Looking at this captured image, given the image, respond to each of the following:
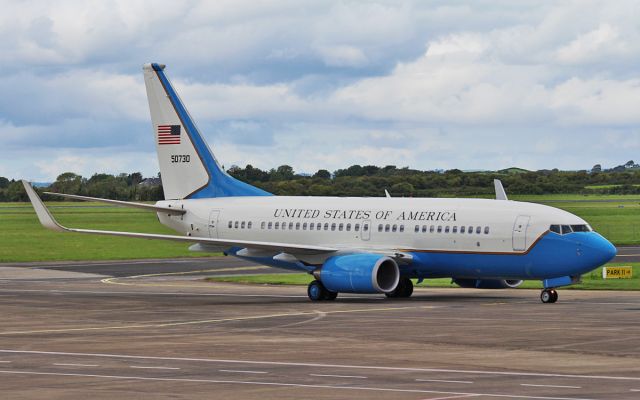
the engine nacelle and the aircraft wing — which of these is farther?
the engine nacelle

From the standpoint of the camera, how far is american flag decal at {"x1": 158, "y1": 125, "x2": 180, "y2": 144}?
58125 mm

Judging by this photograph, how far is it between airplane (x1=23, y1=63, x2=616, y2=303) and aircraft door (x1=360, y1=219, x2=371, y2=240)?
0.04 m

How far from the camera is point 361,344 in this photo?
32.2m

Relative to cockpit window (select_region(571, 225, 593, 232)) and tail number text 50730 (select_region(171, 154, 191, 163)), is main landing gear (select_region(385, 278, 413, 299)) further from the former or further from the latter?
tail number text 50730 (select_region(171, 154, 191, 163))

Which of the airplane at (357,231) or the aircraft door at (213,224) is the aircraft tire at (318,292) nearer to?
the airplane at (357,231)

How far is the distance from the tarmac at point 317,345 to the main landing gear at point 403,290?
0.79 metres

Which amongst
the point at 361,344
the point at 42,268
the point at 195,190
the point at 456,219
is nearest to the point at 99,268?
the point at 42,268

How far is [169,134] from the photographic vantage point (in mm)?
58344

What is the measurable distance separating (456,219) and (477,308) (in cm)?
493

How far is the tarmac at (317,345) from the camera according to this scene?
2389 centimetres

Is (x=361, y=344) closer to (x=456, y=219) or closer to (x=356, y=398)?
(x=356, y=398)

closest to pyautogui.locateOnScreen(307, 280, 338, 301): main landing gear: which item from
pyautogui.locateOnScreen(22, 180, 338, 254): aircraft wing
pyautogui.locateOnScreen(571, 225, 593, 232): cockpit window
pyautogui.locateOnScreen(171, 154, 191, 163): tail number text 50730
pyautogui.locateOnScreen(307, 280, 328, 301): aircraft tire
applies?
pyautogui.locateOnScreen(307, 280, 328, 301): aircraft tire

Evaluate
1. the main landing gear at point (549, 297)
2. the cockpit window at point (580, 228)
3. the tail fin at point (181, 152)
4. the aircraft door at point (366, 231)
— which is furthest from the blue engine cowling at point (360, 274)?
the tail fin at point (181, 152)

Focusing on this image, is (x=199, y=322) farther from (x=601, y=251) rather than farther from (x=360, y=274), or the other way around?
(x=601, y=251)
